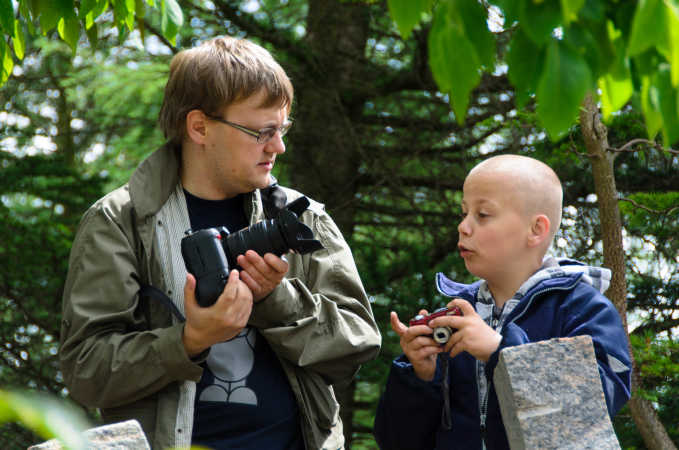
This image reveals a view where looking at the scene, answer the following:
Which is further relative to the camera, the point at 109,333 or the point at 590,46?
the point at 109,333

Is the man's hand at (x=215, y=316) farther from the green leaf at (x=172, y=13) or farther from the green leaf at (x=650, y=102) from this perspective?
the green leaf at (x=172, y=13)

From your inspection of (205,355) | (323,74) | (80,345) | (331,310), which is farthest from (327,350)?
(323,74)

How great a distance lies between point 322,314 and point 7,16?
1627 mm

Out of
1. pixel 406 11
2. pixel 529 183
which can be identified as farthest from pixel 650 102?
pixel 529 183

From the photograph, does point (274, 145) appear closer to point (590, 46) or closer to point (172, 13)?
point (172, 13)

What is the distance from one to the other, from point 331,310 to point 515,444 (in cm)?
91

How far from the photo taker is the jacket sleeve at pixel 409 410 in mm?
2662

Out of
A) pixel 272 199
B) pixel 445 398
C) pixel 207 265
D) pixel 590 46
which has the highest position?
pixel 590 46

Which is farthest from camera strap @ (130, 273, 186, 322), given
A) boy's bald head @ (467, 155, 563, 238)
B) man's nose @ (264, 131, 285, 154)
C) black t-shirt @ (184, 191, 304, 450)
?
boy's bald head @ (467, 155, 563, 238)

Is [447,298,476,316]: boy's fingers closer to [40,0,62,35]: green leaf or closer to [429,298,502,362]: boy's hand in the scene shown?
[429,298,502,362]: boy's hand

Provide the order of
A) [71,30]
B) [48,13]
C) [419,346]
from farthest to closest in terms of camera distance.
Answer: [71,30] → [48,13] → [419,346]

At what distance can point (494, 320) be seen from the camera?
108 inches

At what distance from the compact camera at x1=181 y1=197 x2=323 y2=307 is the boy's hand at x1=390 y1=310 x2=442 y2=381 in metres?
0.40

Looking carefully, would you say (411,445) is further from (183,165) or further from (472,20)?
(472,20)
